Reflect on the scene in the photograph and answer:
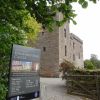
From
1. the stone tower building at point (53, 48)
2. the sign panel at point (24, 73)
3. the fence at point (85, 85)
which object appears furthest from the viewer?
the stone tower building at point (53, 48)

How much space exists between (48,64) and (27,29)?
32879 mm

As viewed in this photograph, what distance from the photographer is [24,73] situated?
612 centimetres

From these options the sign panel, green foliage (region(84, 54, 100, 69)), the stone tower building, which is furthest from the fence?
the stone tower building

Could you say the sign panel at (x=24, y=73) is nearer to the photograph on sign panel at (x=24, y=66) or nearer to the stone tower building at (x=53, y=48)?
the photograph on sign panel at (x=24, y=66)

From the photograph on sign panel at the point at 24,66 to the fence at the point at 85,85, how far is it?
1121 centimetres

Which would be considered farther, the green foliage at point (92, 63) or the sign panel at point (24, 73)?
the green foliage at point (92, 63)

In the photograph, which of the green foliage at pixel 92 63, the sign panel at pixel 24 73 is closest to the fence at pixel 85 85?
the sign panel at pixel 24 73

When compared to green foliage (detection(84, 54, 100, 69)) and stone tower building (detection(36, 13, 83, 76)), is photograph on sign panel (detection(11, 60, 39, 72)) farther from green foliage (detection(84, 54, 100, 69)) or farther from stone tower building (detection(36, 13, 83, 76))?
stone tower building (detection(36, 13, 83, 76))

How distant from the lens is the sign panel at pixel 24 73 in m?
5.74

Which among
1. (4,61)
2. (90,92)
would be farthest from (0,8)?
(90,92)

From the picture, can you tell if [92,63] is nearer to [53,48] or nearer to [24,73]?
[53,48]

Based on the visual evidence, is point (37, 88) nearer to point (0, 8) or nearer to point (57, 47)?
point (0, 8)

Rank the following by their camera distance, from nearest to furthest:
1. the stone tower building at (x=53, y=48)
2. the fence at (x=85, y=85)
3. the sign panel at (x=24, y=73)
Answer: the sign panel at (x=24, y=73), the fence at (x=85, y=85), the stone tower building at (x=53, y=48)

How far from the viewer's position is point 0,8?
618 cm
